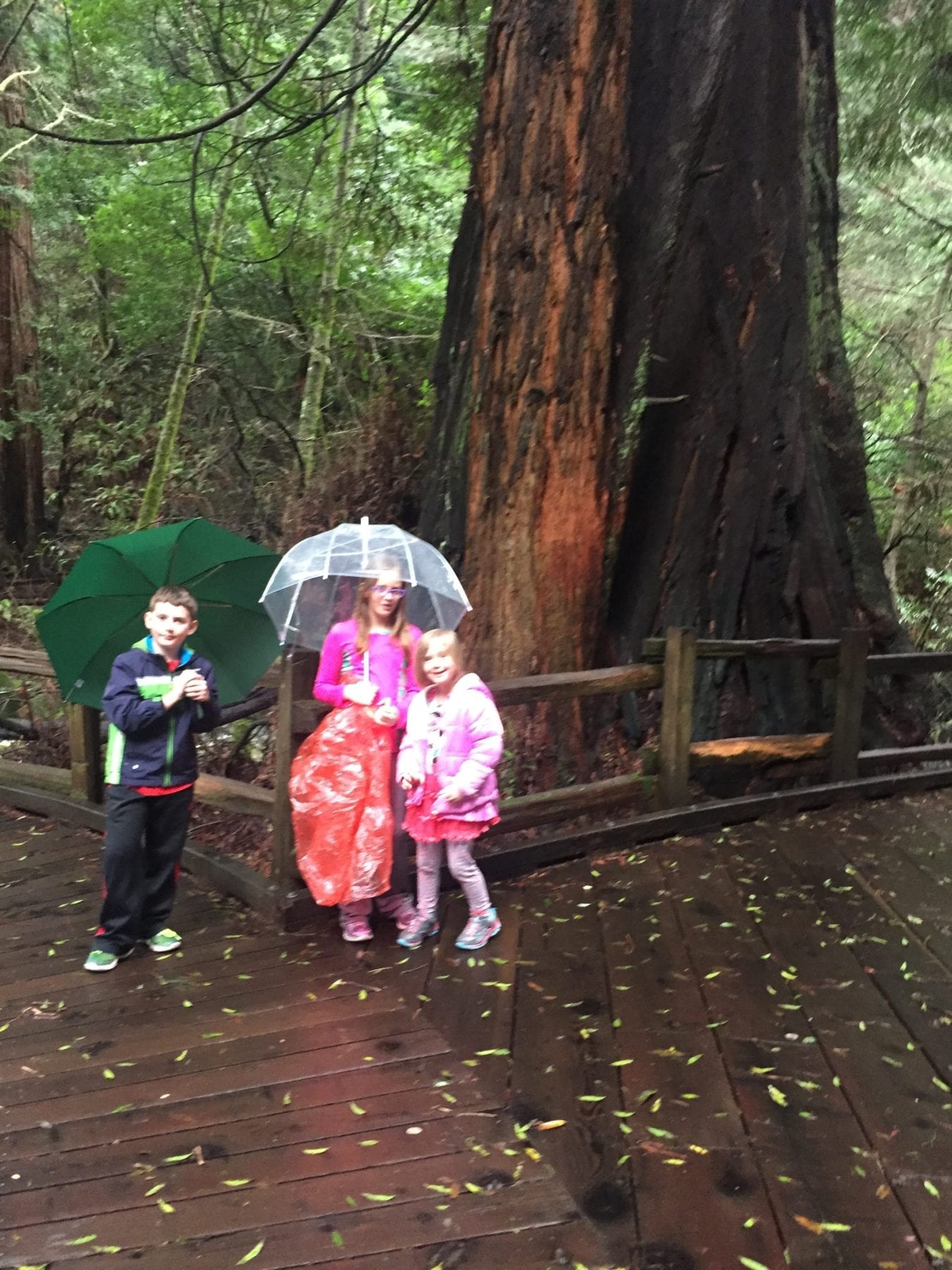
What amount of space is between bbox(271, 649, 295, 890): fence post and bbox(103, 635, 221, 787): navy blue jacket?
297 millimetres

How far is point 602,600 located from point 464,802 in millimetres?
2525

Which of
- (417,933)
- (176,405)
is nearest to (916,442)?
(176,405)

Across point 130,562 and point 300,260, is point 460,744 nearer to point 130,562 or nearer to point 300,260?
point 130,562

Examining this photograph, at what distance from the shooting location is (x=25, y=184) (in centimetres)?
1249

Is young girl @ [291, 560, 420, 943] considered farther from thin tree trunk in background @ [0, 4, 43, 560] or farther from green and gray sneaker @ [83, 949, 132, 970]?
thin tree trunk in background @ [0, 4, 43, 560]

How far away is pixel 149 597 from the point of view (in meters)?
3.92

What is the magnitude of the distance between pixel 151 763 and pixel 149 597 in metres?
0.69

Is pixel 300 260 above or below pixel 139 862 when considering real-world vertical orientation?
above

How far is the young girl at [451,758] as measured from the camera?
3.72 metres

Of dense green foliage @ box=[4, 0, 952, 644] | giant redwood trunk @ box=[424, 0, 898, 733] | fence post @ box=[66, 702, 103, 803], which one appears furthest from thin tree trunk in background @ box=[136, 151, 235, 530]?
fence post @ box=[66, 702, 103, 803]

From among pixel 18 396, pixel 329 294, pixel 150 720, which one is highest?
pixel 329 294

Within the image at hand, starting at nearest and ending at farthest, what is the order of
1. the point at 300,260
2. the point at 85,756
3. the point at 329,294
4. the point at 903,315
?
the point at 85,756 → the point at 329,294 → the point at 300,260 → the point at 903,315

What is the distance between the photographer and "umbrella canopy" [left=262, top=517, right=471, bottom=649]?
3.73 m

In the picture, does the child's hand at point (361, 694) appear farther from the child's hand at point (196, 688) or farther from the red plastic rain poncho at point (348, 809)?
the child's hand at point (196, 688)
